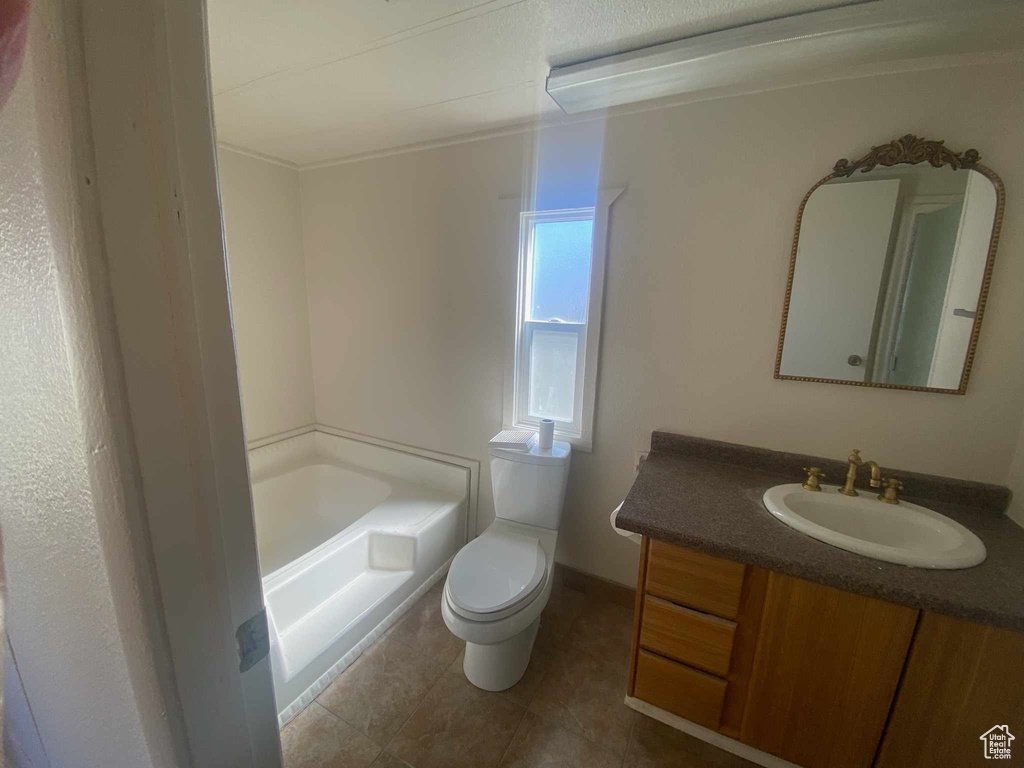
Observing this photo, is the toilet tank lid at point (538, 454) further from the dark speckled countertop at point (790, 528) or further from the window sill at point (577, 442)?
the dark speckled countertop at point (790, 528)

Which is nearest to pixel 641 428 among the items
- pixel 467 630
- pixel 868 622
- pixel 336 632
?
pixel 868 622

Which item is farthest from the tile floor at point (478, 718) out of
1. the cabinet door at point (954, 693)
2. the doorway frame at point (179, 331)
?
the doorway frame at point (179, 331)

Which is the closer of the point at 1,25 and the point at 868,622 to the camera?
the point at 1,25

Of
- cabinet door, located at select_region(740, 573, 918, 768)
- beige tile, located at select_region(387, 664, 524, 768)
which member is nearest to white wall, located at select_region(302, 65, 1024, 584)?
cabinet door, located at select_region(740, 573, 918, 768)

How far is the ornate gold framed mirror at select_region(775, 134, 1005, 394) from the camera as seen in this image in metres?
1.22

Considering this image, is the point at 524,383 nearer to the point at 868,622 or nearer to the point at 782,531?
the point at 782,531

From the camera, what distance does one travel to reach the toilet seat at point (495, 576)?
136 cm

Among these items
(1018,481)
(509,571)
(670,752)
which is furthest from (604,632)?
(1018,481)

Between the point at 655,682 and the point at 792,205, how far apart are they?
5.60ft

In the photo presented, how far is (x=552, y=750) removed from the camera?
1.31m

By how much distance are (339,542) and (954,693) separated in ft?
6.60

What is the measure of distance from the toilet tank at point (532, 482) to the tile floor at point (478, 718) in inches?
20.9

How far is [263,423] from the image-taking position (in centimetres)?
241

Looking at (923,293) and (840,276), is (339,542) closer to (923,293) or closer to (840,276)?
(840,276)
